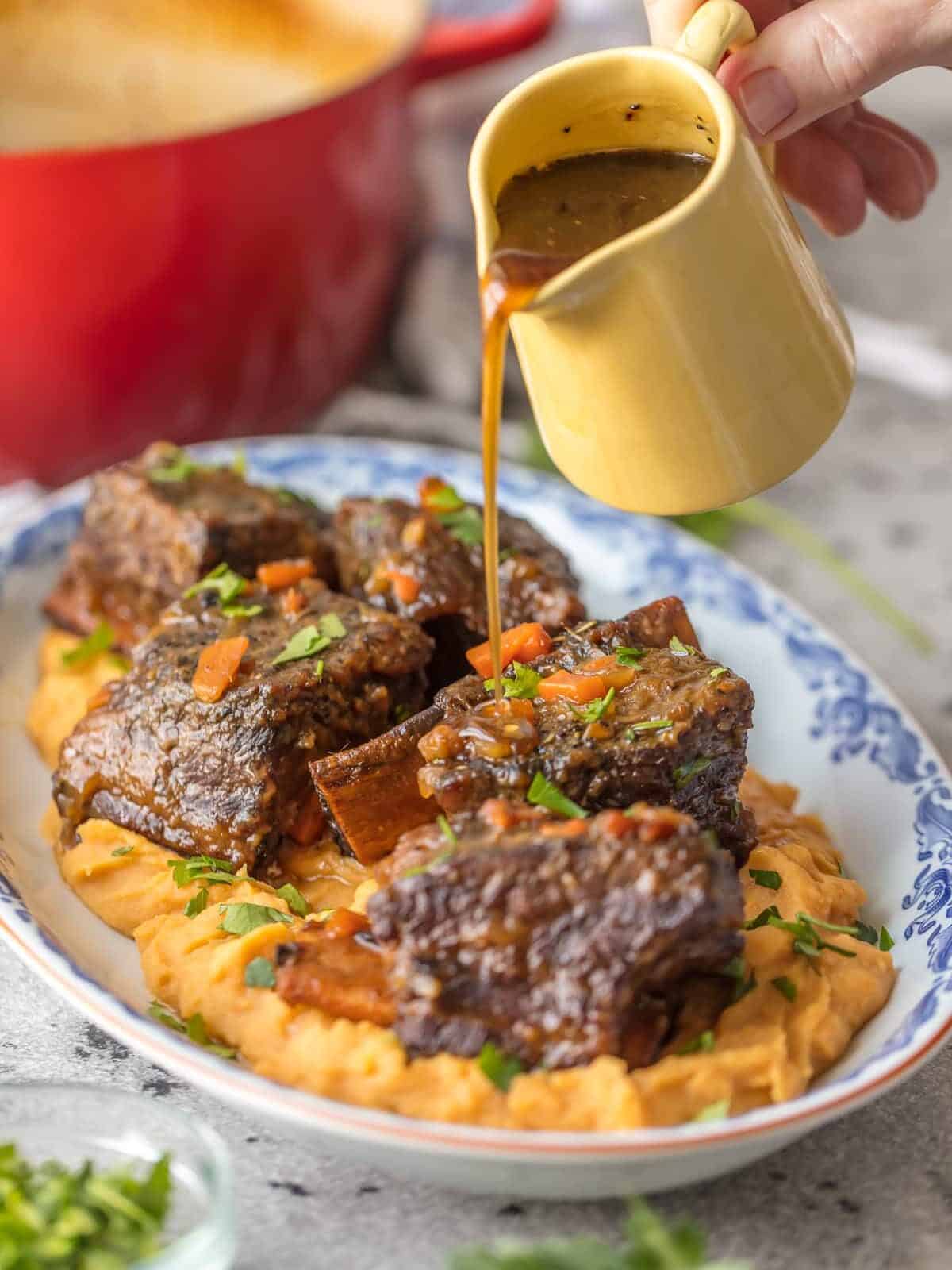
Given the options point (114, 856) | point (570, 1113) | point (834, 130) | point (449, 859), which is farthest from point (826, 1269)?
point (834, 130)

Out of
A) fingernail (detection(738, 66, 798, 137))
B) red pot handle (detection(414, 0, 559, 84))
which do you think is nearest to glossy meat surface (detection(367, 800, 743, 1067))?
fingernail (detection(738, 66, 798, 137))

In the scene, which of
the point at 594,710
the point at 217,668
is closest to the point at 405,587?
the point at 217,668

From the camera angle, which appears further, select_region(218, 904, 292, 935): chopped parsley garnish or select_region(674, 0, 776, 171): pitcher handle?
select_region(218, 904, 292, 935): chopped parsley garnish

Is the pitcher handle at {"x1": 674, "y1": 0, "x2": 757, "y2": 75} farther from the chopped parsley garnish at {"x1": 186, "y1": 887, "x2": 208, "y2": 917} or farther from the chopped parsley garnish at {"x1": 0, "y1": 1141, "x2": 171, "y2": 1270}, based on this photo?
the chopped parsley garnish at {"x1": 0, "y1": 1141, "x2": 171, "y2": 1270}

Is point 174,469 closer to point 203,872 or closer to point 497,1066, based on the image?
point 203,872

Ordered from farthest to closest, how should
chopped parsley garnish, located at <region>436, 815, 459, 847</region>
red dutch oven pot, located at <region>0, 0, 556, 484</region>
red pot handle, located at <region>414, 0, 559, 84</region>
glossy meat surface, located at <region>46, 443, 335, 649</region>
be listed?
red pot handle, located at <region>414, 0, 559, 84</region>
red dutch oven pot, located at <region>0, 0, 556, 484</region>
glossy meat surface, located at <region>46, 443, 335, 649</region>
chopped parsley garnish, located at <region>436, 815, 459, 847</region>
